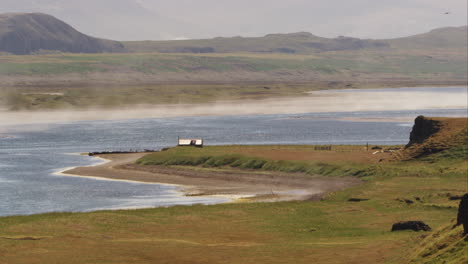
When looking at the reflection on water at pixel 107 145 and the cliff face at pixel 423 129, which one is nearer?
the reflection on water at pixel 107 145

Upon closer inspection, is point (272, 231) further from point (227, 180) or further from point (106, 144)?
point (106, 144)

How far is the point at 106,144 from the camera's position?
150 meters

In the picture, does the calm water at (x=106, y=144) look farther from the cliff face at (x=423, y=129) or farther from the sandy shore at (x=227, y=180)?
the cliff face at (x=423, y=129)

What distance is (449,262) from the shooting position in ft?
116

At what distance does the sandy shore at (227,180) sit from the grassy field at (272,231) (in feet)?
16.8

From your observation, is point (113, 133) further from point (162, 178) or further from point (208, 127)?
point (162, 178)

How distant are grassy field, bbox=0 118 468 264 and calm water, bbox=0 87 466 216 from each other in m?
13.9

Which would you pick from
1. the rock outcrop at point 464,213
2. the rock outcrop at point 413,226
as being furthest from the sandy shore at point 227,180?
the rock outcrop at point 464,213

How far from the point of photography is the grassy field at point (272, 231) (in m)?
47.1

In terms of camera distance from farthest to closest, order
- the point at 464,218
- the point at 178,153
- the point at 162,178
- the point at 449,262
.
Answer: the point at 178,153 < the point at 162,178 < the point at 464,218 < the point at 449,262

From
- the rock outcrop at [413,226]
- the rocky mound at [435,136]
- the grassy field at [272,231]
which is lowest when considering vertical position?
the grassy field at [272,231]

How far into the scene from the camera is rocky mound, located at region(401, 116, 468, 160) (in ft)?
326

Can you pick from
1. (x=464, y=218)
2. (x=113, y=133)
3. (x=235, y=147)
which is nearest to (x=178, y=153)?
(x=235, y=147)

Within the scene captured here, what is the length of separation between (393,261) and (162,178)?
63.6 meters
